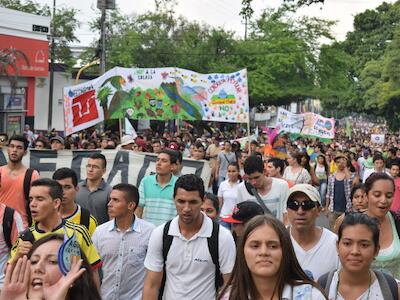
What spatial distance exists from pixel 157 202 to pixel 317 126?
19053 mm

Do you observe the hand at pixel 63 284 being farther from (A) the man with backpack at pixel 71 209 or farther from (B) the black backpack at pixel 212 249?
(A) the man with backpack at pixel 71 209

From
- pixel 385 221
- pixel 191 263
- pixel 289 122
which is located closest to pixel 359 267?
pixel 191 263

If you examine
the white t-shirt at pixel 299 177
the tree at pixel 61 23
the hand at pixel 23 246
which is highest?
the tree at pixel 61 23

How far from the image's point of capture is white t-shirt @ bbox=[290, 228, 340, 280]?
16.1 feet

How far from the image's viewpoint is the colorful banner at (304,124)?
25234mm

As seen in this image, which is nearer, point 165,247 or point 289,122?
point 165,247

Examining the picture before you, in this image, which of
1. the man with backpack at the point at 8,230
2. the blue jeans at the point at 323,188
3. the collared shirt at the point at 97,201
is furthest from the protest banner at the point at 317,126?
the man with backpack at the point at 8,230

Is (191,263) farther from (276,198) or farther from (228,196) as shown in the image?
(228,196)

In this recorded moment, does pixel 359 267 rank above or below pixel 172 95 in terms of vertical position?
below

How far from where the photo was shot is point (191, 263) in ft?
16.7

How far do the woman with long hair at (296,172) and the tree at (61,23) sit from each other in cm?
3723

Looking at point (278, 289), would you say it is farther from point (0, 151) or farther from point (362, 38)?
point (362, 38)

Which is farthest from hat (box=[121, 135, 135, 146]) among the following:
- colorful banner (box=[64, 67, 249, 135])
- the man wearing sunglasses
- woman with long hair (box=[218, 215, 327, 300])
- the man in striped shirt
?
woman with long hair (box=[218, 215, 327, 300])

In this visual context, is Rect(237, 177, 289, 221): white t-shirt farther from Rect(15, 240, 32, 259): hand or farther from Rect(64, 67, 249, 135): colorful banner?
Rect(64, 67, 249, 135): colorful banner
